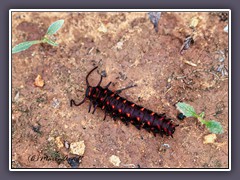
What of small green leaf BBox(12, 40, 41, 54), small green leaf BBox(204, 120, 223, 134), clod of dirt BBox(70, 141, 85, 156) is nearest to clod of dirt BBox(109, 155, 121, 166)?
clod of dirt BBox(70, 141, 85, 156)

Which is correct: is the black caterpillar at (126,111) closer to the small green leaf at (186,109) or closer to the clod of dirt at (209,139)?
the small green leaf at (186,109)

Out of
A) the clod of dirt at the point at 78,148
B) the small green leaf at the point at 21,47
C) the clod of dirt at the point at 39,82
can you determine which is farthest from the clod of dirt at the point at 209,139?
the small green leaf at the point at 21,47

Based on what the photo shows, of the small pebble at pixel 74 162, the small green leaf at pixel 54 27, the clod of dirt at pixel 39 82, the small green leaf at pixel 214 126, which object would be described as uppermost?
the small green leaf at pixel 54 27

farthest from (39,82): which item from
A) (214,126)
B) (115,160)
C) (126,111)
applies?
(214,126)

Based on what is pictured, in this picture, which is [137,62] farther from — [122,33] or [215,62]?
[215,62]

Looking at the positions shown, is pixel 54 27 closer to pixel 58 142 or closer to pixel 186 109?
pixel 58 142

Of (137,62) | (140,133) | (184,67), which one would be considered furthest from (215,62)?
(140,133)
